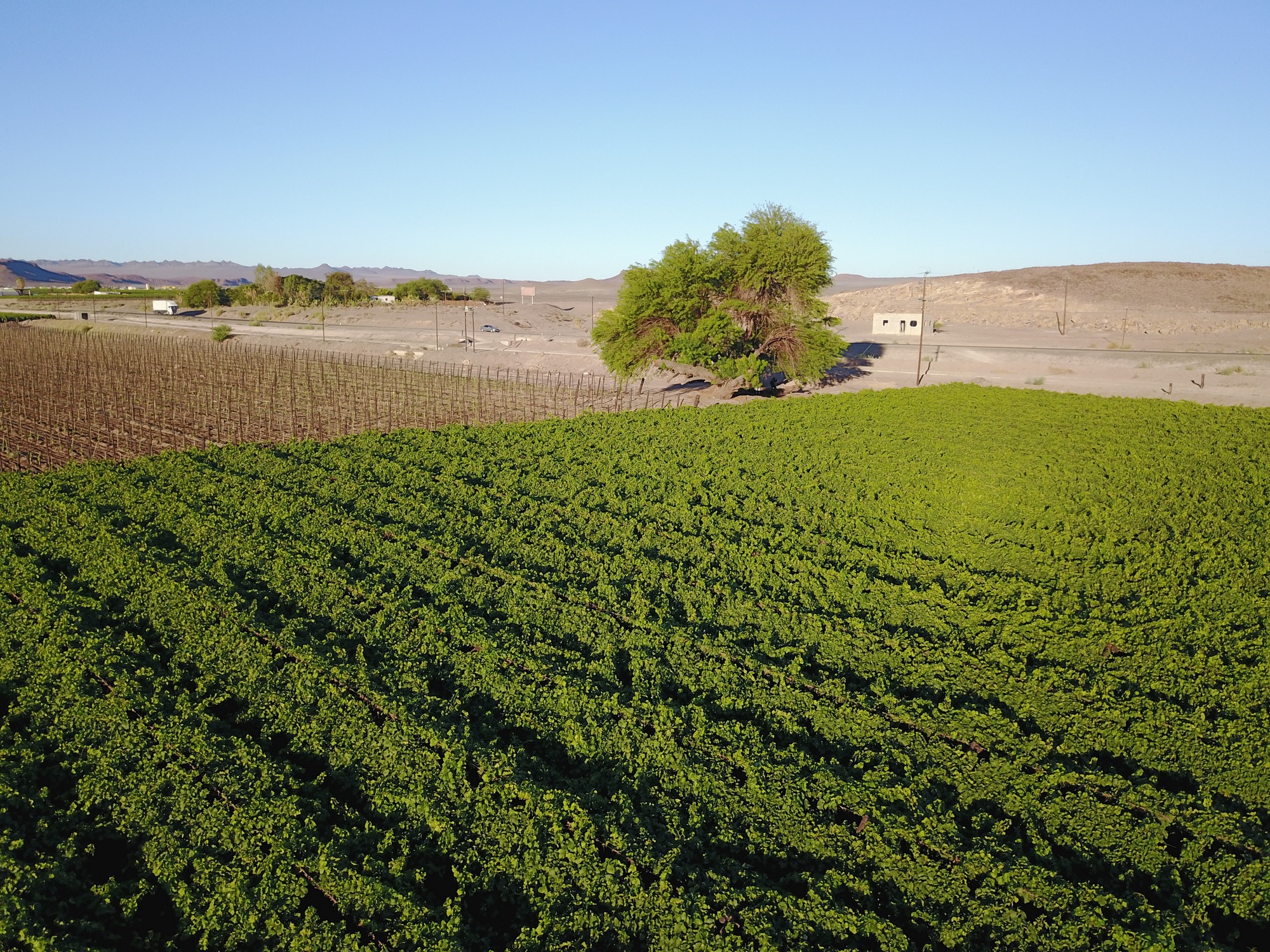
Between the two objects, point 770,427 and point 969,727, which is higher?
point 770,427

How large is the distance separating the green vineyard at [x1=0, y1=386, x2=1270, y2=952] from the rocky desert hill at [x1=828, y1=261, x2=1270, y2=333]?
205ft

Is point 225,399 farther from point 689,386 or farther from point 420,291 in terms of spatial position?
point 420,291

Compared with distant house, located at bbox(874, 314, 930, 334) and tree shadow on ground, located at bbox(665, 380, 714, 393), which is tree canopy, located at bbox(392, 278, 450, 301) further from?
tree shadow on ground, located at bbox(665, 380, 714, 393)

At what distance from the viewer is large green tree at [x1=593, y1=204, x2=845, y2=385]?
30.5 meters

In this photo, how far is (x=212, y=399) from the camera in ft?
98.9

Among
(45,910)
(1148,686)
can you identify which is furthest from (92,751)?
(1148,686)

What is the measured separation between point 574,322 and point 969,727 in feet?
233

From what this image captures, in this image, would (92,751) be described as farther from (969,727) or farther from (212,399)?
(212,399)

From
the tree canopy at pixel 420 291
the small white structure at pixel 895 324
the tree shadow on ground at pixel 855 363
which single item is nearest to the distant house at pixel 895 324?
the small white structure at pixel 895 324

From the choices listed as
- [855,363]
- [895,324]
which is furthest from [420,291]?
[855,363]

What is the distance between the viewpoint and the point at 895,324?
5756 centimetres

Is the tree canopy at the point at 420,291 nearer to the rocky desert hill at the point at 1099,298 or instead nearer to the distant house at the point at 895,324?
the rocky desert hill at the point at 1099,298

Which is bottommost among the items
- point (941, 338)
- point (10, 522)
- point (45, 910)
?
point (45, 910)

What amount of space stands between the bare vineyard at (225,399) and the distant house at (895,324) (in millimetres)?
27888
